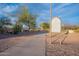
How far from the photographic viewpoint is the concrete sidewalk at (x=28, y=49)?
5.52 feet

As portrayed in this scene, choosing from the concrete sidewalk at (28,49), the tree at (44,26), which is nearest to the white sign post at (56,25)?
the tree at (44,26)

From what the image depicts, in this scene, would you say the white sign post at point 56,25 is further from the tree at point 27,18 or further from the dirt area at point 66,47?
the tree at point 27,18

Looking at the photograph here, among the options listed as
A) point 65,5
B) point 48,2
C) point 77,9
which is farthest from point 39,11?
point 77,9

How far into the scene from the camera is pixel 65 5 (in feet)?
5.53

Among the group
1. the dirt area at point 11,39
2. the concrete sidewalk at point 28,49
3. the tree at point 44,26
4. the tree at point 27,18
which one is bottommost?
the concrete sidewalk at point 28,49

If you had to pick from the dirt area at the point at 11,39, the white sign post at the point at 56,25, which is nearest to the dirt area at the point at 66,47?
the white sign post at the point at 56,25

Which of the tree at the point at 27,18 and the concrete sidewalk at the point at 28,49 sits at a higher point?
the tree at the point at 27,18

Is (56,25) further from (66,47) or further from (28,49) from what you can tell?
(28,49)

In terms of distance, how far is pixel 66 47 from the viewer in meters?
1.68

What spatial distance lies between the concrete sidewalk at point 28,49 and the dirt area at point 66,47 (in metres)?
0.07

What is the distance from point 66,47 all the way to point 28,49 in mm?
343

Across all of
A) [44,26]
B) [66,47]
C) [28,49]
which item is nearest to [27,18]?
[44,26]

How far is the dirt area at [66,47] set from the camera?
167 cm

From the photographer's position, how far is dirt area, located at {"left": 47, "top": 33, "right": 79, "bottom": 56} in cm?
167
